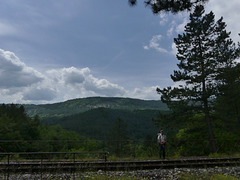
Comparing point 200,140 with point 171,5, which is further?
point 200,140

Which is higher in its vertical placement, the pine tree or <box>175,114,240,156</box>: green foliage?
the pine tree

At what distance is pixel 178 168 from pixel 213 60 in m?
15.3

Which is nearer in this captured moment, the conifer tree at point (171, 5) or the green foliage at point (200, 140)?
the conifer tree at point (171, 5)

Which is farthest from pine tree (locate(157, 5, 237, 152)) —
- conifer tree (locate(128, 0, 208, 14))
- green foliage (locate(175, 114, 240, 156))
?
conifer tree (locate(128, 0, 208, 14))

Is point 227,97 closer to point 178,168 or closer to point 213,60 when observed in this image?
point 213,60

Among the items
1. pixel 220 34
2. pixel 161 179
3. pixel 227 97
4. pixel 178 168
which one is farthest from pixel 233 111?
pixel 161 179

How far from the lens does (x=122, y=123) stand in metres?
67.2

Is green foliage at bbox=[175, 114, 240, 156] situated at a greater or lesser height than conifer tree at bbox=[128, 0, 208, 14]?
lesser

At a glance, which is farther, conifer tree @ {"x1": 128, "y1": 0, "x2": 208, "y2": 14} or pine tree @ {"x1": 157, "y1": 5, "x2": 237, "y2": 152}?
pine tree @ {"x1": 157, "y1": 5, "x2": 237, "y2": 152}

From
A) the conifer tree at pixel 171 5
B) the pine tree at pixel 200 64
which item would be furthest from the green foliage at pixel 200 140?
the conifer tree at pixel 171 5

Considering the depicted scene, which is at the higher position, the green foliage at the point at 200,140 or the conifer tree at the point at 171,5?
the conifer tree at the point at 171,5

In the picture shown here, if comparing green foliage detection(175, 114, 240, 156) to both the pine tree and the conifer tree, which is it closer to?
the pine tree

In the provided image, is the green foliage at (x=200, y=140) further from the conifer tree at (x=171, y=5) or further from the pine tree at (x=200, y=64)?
the conifer tree at (x=171, y=5)

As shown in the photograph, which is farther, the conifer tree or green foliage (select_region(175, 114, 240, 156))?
green foliage (select_region(175, 114, 240, 156))
